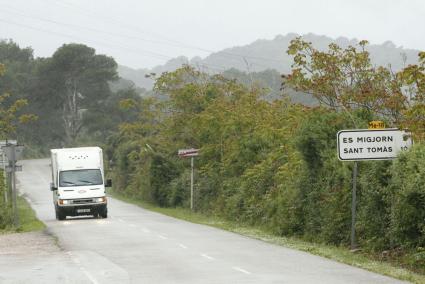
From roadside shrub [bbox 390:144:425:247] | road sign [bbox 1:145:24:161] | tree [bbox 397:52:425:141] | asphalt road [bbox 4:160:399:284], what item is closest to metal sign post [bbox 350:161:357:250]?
roadside shrub [bbox 390:144:425:247]

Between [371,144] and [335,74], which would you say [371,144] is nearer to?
[371,144]

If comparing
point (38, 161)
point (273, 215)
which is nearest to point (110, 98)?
point (38, 161)

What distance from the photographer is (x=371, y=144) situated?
1888 centimetres

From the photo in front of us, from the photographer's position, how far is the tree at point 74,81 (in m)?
97.1

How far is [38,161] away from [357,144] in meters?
96.1

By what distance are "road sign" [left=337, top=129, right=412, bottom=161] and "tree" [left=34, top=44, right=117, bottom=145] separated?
80500 millimetres

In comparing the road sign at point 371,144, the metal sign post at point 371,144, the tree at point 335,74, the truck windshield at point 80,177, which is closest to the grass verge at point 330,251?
the metal sign post at point 371,144

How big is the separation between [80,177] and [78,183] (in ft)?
1.01

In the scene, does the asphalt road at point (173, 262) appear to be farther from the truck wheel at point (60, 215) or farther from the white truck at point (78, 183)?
the truck wheel at point (60, 215)

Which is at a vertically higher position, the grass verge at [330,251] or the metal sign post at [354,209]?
the metal sign post at [354,209]

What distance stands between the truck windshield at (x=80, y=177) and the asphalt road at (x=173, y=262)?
9.61 metres

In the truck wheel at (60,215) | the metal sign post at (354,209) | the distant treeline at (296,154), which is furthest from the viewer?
the truck wheel at (60,215)

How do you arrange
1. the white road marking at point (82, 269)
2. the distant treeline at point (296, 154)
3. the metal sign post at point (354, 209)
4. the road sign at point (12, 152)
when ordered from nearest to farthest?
the white road marking at point (82, 269), the distant treeline at point (296, 154), the metal sign post at point (354, 209), the road sign at point (12, 152)

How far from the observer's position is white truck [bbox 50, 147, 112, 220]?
3756 cm
